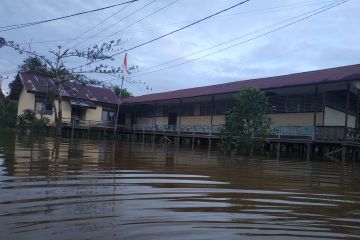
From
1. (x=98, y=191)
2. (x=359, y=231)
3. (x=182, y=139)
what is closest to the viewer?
(x=359, y=231)

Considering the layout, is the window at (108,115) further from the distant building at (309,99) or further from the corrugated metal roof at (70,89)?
the distant building at (309,99)

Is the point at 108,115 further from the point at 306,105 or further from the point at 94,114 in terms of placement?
the point at 306,105

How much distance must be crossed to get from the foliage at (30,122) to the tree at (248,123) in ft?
67.8

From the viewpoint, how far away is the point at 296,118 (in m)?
23.8

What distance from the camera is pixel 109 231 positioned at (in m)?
3.97

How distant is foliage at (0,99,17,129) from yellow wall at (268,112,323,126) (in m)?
25.0

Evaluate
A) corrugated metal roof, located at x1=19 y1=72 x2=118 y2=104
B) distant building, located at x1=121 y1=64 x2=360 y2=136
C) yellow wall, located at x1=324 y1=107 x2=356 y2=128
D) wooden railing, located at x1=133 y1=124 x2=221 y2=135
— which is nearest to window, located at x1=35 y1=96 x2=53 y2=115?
corrugated metal roof, located at x1=19 y1=72 x2=118 y2=104

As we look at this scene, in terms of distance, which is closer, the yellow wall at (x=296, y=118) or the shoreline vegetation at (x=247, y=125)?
the shoreline vegetation at (x=247, y=125)

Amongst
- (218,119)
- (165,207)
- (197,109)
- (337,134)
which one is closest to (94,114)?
(197,109)

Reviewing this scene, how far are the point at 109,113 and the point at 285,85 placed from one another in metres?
25.2

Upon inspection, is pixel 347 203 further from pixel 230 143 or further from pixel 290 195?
pixel 230 143

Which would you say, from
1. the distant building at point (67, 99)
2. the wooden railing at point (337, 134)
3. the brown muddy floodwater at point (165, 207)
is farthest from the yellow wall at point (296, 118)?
the distant building at point (67, 99)

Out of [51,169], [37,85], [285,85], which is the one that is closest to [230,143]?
[285,85]

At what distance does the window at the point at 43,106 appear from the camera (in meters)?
38.4
